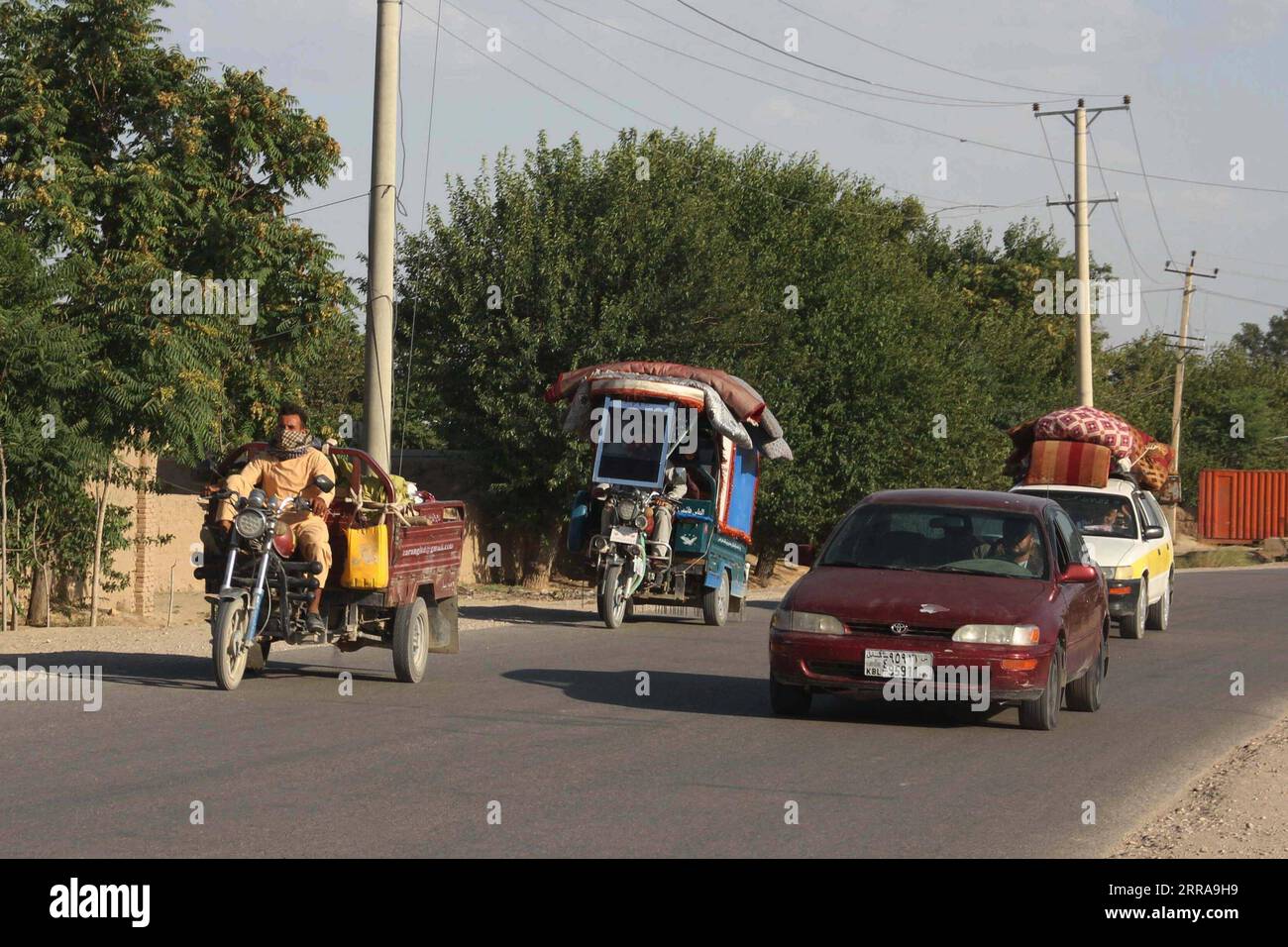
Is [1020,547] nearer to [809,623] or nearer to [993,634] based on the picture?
[993,634]

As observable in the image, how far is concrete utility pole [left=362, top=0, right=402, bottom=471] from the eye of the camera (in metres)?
20.0

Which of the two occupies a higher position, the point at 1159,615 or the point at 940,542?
the point at 940,542

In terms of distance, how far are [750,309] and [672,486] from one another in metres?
9.38

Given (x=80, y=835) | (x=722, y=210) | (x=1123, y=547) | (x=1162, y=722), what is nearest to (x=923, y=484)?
(x=722, y=210)

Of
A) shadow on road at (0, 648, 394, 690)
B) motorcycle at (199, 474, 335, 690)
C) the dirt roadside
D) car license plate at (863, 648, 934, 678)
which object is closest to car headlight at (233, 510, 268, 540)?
motorcycle at (199, 474, 335, 690)

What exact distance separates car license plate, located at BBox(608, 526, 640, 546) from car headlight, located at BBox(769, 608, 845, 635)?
863 centimetres

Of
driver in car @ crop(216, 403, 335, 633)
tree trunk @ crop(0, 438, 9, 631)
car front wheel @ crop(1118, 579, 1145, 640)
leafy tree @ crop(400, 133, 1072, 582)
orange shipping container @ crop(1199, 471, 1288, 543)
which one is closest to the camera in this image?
driver in car @ crop(216, 403, 335, 633)

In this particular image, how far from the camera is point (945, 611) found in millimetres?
11047

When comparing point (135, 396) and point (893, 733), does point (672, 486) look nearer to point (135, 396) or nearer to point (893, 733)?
point (135, 396)

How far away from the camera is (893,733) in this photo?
11328 millimetres

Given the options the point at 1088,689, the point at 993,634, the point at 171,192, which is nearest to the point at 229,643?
the point at 993,634

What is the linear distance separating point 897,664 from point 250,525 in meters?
4.71

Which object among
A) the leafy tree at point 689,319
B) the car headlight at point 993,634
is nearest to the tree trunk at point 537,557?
the leafy tree at point 689,319

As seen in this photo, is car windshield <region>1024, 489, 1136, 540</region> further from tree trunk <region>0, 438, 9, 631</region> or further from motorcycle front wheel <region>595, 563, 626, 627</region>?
tree trunk <region>0, 438, 9, 631</region>
